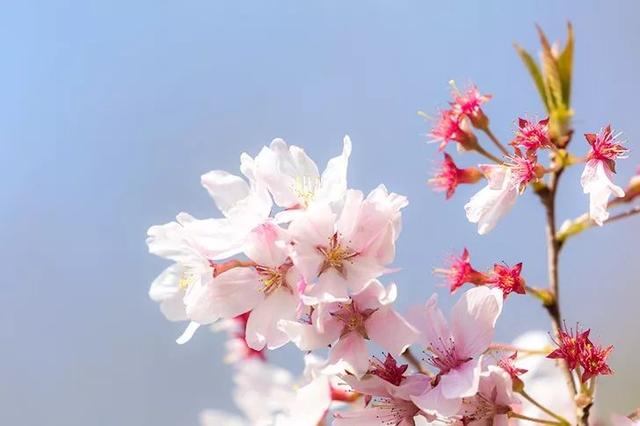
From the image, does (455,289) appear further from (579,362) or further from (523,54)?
(523,54)

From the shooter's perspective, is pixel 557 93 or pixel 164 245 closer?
pixel 164 245

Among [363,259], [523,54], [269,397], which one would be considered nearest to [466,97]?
[523,54]

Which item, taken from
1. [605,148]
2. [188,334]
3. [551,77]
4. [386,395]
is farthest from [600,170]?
[188,334]

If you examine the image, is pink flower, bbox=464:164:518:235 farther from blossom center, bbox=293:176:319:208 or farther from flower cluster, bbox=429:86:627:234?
blossom center, bbox=293:176:319:208

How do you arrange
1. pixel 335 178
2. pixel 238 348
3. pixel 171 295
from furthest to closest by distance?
pixel 238 348 → pixel 171 295 → pixel 335 178

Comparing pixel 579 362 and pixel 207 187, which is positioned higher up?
pixel 207 187

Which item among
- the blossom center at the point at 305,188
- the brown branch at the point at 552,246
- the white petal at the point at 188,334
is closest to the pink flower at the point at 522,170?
the brown branch at the point at 552,246

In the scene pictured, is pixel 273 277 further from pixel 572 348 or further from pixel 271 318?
pixel 572 348
